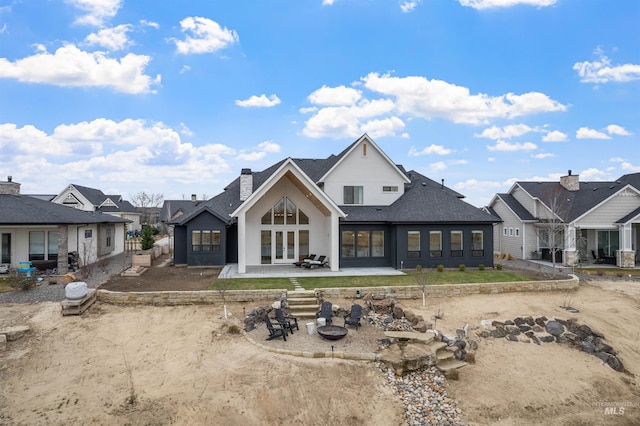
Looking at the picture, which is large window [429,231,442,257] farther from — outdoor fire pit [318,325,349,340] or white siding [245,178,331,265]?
outdoor fire pit [318,325,349,340]

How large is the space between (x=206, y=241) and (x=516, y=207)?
2260 centimetres

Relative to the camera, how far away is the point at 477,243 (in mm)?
20891

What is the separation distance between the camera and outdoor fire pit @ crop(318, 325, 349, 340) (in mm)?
10953

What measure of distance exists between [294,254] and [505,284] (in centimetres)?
1148

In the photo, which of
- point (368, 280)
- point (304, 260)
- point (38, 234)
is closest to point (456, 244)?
point (368, 280)

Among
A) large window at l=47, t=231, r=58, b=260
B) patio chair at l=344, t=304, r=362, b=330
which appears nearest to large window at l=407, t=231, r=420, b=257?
patio chair at l=344, t=304, r=362, b=330

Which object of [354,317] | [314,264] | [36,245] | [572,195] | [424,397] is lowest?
[424,397]

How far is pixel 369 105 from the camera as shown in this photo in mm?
25969

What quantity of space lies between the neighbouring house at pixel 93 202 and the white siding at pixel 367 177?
91.7ft

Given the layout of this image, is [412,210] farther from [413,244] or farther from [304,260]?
[304,260]

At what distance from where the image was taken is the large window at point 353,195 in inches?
890

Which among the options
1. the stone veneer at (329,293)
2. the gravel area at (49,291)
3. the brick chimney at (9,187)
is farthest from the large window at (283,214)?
the brick chimney at (9,187)

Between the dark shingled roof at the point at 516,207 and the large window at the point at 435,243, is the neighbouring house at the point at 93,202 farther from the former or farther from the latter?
the dark shingled roof at the point at 516,207

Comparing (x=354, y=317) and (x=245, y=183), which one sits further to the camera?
(x=245, y=183)
